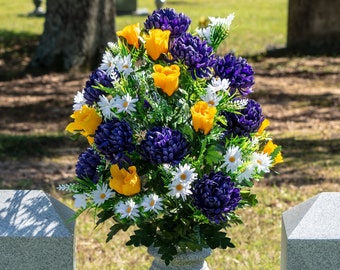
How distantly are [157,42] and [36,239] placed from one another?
98cm

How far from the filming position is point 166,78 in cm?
344

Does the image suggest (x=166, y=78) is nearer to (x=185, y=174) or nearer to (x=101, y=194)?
(x=185, y=174)

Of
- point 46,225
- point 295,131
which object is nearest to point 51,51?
point 295,131

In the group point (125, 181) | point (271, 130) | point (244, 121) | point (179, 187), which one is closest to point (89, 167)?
point (125, 181)

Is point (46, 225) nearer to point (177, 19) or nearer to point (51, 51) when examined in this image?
point (177, 19)

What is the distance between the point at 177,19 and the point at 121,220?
90 cm

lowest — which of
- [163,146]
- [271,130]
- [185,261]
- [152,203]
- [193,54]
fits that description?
[271,130]

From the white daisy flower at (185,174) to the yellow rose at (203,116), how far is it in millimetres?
174

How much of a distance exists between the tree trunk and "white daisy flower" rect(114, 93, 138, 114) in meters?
10.2

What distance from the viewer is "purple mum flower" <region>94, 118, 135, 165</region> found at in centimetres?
342

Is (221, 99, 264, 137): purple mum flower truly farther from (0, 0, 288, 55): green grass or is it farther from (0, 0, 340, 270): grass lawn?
(0, 0, 288, 55): green grass

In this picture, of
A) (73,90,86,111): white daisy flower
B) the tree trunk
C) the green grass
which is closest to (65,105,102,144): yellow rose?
(73,90,86,111): white daisy flower

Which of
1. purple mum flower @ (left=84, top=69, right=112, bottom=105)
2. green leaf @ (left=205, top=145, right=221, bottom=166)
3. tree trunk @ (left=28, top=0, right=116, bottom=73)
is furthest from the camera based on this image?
tree trunk @ (left=28, top=0, right=116, bottom=73)

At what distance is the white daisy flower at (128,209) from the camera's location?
3.43 metres
